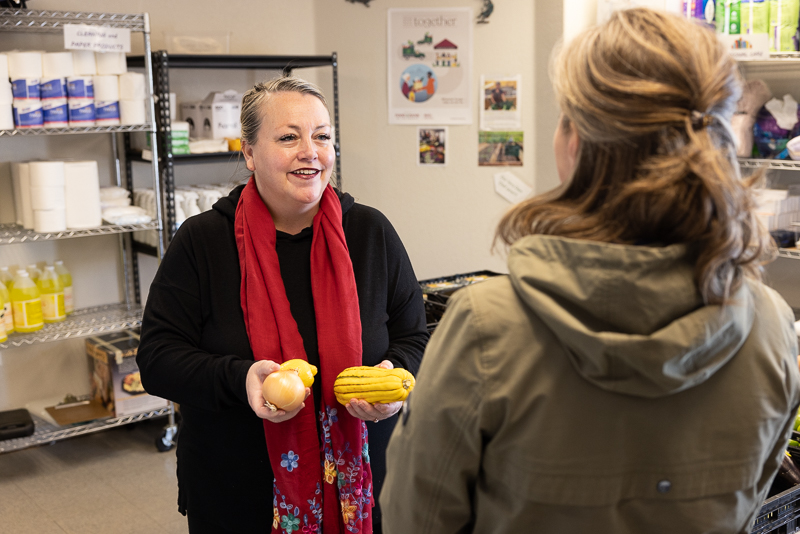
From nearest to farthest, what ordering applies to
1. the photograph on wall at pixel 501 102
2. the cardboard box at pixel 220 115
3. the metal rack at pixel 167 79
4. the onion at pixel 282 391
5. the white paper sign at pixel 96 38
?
1. the onion at pixel 282 391
2. the white paper sign at pixel 96 38
3. the metal rack at pixel 167 79
4. the cardboard box at pixel 220 115
5. the photograph on wall at pixel 501 102

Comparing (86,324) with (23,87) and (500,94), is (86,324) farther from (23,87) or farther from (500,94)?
(500,94)

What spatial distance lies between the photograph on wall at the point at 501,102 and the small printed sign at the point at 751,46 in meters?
1.21

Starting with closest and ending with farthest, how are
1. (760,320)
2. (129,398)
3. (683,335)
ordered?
(683,335) < (760,320) < (129,398)

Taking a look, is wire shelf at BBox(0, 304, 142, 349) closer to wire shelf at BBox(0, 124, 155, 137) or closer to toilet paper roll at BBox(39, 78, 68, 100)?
wire shelf at BBox(0, 124, 155, 137)

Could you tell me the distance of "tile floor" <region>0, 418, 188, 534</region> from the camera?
2.99 m

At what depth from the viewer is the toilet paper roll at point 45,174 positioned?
3219 millimetres

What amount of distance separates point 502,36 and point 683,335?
3.34 meters

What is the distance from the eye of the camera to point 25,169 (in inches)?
130

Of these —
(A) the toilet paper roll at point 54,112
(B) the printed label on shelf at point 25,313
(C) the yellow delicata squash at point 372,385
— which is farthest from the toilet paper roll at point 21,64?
(C) the yellow delicata squash at point 372,385

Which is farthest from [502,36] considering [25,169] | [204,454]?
[204,454]

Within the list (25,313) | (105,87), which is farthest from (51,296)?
(105,87)

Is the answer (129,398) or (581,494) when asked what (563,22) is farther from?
(581,494)

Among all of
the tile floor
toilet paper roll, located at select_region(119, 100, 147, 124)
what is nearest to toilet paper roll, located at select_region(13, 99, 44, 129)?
toilet paper roll, located at select_region(119, 100, 147, 124)

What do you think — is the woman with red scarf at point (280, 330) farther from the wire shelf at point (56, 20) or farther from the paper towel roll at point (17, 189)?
the paper towel roll at point (17, 189)
